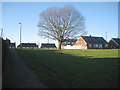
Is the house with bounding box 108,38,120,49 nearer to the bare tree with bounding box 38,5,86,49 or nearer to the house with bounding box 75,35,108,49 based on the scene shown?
the house with bounding box 75,35,108,49

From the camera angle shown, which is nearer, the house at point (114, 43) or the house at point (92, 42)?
the house at point (92, 42)

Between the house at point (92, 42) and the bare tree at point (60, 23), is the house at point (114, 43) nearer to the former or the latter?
the house at point (92, 42)

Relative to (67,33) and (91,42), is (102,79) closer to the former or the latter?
(67,33)

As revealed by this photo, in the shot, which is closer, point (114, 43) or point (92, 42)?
point (92, 42)

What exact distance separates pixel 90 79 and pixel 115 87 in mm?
1359

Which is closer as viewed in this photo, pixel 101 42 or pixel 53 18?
pixel 53 18

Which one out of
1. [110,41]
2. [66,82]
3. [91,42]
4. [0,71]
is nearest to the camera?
[66,82]

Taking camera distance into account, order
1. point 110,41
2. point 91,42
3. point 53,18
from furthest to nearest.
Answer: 1. point 110,41
2. point 91,42
3. point 53,18

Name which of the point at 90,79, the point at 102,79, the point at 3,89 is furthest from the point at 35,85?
the point at 102,79

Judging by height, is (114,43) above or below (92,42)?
below

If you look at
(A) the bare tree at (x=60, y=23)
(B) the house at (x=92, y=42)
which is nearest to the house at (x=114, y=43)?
(B) the house at (x=92, y=42)

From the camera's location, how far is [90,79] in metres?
7.43

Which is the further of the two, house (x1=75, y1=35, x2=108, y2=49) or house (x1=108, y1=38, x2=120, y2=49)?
house (x1=108, y1=38, x2=120, y2=49)

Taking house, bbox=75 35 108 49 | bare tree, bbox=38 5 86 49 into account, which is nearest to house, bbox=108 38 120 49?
house, bbox=75 35 108 49
